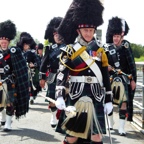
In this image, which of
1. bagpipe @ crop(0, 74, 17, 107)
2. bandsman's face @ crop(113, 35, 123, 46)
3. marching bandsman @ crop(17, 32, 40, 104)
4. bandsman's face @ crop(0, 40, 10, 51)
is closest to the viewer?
bagpipe @ crop(0, 74, 17, 107)

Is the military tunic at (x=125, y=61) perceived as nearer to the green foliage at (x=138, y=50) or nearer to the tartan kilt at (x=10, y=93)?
the tartan kilt at (x=10, y=93)

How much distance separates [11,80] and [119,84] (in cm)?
231

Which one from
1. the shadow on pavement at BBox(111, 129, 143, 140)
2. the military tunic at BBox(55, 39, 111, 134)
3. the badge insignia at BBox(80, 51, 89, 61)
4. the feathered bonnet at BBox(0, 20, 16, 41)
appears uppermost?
the feathered bonnet at BBox(0, 20, 16, 41)

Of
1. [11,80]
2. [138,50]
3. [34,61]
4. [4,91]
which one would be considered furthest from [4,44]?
[138,50]

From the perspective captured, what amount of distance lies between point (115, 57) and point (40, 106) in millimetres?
4447

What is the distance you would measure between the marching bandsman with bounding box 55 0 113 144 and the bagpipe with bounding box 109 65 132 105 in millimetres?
2200

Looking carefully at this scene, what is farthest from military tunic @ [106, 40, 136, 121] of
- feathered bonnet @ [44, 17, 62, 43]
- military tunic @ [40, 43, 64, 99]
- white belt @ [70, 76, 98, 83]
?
white belt @ [70, 76, 98, 83]

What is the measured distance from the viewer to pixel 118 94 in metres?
5.90

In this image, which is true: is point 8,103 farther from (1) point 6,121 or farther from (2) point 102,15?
(2) point 102,15

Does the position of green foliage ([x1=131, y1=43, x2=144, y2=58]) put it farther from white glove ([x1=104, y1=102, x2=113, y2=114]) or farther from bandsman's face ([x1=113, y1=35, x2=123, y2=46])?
white glove ([x1=104, y1=102, x2=113, y2=114])

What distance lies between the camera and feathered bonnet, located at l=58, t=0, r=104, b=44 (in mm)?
3682

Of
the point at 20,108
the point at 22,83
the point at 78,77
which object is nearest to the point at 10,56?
the point at 22,83

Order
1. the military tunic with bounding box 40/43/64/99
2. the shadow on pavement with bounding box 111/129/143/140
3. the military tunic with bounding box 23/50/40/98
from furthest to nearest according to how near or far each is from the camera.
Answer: the military tunic with bounding box 23/50/40/98
the military tunic with bounding box 40/43/64/99
the shadow on pavement with bounding box 111/129/143/140

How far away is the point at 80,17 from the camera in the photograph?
3.68 m
